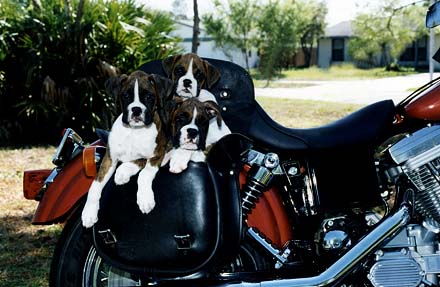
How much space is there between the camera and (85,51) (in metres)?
9.93

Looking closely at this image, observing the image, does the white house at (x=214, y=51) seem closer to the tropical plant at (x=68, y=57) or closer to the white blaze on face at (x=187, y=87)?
the tropical plant at (x=68, y=57)

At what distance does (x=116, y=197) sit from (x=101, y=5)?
807cm

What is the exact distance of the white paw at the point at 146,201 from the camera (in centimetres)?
281

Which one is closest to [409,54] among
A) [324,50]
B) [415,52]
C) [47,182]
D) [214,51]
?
[415,52]

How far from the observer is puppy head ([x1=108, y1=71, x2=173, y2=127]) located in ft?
9.18

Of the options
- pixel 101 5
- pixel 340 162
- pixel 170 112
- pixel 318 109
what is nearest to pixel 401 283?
pixel 340 162

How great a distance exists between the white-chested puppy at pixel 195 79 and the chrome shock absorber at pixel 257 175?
0.61 ft

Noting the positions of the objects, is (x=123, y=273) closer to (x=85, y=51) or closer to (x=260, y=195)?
(x=260, y=195)

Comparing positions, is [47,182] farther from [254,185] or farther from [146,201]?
[254,185]

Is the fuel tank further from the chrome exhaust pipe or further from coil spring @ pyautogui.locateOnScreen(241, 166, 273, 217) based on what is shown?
coil spring @ pyautogui.locateOnScreen(241, 166, 273, 217)

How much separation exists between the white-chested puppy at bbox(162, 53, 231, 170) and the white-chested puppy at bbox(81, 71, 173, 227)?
148 mm

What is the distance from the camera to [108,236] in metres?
2.90

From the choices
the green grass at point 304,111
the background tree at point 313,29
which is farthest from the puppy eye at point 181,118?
the background tree at point 313,29

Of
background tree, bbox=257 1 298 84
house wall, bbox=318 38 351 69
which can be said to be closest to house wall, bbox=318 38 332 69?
house wall, bbox=318 38 351 69
